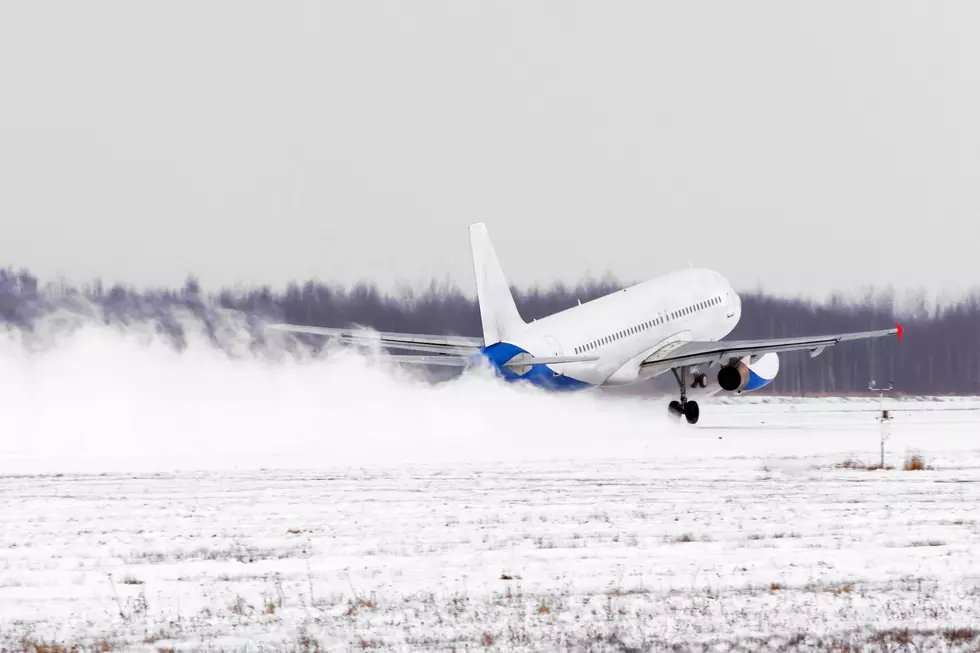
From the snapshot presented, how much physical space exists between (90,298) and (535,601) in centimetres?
2771

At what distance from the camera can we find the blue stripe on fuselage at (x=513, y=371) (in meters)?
35.3

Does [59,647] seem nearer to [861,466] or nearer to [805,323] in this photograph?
[861,466]

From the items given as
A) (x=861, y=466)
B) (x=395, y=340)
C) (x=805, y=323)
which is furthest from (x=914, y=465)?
(x=805, y=323)

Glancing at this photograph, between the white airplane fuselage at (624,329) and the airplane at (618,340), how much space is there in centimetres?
4

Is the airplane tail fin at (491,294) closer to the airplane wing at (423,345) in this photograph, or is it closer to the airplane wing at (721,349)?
the airplane wing at (423,345)

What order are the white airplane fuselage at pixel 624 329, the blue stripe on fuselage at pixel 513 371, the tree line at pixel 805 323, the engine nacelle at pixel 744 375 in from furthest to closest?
the tree line at pixel 805 323 < the engine nacelle at pixel 744 375 < the white airplane fuselage at pixel 624 329 < the blue stripe on fuselage at pixel 513 371

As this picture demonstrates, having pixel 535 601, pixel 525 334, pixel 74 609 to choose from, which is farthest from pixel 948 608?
pixel 525 334

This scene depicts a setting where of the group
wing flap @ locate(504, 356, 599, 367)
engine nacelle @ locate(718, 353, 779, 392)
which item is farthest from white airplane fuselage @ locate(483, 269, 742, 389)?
engine nacelle @ locate(718, 353, 779, 392)

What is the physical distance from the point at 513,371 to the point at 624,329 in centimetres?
627

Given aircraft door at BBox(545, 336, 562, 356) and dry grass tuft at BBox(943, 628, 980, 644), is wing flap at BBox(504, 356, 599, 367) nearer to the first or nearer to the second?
aircraft door at BBox(545, 336, 562, 356)

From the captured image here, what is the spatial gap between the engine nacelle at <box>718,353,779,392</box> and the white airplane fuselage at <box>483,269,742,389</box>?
91.1 inches

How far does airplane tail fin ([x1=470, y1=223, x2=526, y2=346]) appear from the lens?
119 feet

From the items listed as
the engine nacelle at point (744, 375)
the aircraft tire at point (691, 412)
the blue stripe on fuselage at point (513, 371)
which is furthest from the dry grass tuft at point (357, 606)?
the engine nacelle at point (744, 375)

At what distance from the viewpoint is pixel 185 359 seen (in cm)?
3444
